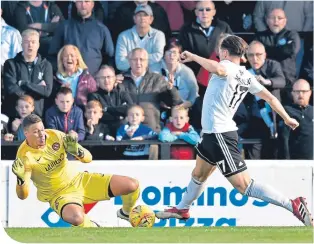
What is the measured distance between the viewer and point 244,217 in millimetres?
13125

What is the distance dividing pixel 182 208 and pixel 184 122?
288 cm

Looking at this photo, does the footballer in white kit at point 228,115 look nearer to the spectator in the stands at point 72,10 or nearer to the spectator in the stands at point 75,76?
the spectator in the stands at point 75,76

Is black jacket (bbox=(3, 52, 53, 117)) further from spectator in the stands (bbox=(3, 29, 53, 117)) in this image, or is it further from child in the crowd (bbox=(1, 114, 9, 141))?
child in the crowd (bbox=(1, 114, 9, 141))

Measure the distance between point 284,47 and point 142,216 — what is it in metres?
4.31

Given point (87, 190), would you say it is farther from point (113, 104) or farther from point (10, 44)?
point (10, 44)

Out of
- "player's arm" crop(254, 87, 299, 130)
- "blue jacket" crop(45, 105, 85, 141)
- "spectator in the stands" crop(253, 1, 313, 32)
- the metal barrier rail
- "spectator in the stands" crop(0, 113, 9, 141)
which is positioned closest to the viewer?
"player's arm" crop(254, 87, 299, 130)

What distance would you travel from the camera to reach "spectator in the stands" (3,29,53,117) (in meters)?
15.0

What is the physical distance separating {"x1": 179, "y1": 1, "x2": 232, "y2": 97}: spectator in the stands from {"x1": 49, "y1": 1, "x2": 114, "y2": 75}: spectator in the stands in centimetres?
106

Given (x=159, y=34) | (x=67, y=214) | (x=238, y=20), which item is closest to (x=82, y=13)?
(x=159, y=34)

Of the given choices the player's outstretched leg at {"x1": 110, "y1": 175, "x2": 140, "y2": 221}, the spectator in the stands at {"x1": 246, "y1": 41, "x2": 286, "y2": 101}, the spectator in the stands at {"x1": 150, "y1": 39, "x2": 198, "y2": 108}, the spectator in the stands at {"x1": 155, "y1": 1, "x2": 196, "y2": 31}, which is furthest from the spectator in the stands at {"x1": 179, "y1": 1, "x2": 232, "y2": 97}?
the player's outstretched leg at {"x1": 110, "y1": 175, "x2": 140, "y2": 221}

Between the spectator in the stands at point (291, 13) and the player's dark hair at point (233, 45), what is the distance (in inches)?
186

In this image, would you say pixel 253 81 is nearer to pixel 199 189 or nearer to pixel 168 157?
pixel 199 189

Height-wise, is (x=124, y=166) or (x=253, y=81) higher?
(x=253, y=81)

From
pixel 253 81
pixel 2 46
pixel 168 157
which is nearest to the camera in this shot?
pixel 253 81
